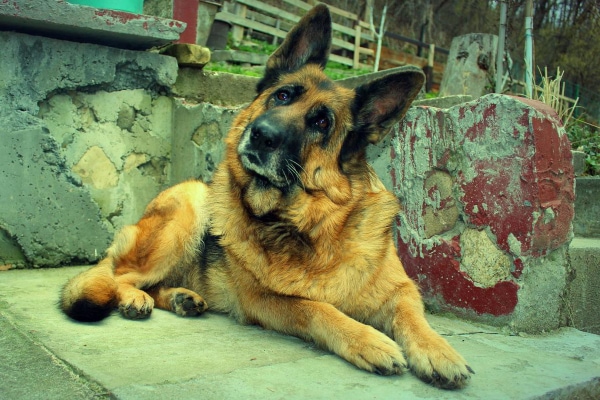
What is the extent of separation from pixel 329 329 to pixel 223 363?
0.49 meters

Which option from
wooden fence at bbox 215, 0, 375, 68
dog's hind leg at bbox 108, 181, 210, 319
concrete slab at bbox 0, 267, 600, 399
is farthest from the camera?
wooden fence at bbox 215, 0, 375, 68

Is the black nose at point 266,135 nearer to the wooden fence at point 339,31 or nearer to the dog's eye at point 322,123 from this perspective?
the dog's eye at point 322,123

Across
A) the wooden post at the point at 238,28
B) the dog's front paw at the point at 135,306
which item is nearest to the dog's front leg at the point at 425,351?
the dog's front paw at the point at 135,306

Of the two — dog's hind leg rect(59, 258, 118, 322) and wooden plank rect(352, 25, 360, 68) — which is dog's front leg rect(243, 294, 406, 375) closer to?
dog's hind leg rect(59, 258, 118, 322)

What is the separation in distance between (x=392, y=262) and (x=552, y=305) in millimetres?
938

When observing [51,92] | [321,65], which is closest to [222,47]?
[51,92]

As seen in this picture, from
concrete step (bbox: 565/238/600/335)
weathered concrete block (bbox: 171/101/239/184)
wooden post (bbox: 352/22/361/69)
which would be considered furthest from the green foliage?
wooden post (bbox: 352/22/361/69)

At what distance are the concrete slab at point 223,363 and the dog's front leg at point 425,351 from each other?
5 cm

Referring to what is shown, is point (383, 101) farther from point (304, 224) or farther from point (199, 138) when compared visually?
point (199, 138)

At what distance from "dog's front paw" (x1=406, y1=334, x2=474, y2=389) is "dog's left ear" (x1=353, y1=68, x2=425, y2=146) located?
1.14 meters

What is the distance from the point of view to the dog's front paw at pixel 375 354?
228 centimetres

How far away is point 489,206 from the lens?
124 inches

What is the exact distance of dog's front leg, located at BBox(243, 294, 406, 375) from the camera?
2301mm

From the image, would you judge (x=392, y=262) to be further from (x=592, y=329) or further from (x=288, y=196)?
(x=592, y=329)
